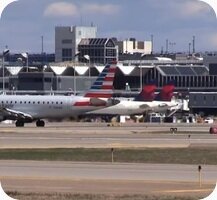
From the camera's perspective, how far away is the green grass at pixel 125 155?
105 feet

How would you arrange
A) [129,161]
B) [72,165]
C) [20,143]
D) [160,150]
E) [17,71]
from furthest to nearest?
[17,71], [20,143], [160,150], [129,161], [72,165]

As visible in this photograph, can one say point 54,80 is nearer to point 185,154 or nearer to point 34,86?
point 34,86

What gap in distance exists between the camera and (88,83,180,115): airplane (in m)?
79.3

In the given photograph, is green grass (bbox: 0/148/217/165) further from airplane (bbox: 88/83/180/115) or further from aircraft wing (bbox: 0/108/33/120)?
airplane (bbox: 88/83/180/115)

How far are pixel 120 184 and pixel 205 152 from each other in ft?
44.3

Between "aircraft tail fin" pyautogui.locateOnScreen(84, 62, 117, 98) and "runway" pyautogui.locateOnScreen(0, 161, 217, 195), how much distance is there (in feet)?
131

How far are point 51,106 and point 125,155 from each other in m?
36.8

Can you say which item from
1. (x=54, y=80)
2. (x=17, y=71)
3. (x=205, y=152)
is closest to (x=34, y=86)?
(x=54, y=80)

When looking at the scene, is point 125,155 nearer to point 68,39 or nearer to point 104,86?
point 104,86

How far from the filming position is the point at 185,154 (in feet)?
112

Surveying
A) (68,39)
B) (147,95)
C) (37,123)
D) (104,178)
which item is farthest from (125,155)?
(68,39)

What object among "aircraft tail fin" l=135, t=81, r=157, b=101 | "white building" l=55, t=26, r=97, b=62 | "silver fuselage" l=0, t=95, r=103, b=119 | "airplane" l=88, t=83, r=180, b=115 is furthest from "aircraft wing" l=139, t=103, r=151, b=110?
"white building" l=55, t=26, r=97, b=62

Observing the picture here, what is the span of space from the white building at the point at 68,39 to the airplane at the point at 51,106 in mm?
99849

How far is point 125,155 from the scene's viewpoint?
33.9m
